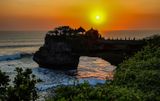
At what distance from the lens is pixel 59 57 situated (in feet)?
259

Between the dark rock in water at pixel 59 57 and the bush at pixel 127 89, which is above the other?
the bush at pixel 127 89

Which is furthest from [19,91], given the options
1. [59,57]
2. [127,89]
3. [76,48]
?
[59,57]

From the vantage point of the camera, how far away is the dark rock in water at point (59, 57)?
7825 centimetres

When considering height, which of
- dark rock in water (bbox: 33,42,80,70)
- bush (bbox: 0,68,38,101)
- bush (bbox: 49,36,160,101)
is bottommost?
dark rock in water (bbox: 33,42,80,70)

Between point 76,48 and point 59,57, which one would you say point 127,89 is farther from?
point 59,57

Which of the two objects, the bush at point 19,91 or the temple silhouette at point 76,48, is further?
the temple silhouette at point 76,48

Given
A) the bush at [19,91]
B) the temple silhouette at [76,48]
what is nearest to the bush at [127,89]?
the bush at [19,91]

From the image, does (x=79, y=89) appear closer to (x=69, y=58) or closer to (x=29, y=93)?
(x=29, y=93)

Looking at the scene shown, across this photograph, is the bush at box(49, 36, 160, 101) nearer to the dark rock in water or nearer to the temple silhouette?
the temple silhouette

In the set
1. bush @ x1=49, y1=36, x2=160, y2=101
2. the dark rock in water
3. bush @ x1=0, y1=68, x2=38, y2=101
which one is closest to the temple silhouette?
the dark rock in water

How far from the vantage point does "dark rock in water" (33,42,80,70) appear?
7825 cm

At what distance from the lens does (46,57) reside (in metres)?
81.0

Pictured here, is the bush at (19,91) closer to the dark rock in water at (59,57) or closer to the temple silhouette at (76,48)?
the temple silhouette at (76,48)

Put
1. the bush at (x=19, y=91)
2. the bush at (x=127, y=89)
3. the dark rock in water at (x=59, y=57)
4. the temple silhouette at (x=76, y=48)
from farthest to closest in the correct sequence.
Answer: the dark rock in water at (x=59, y=57)
the temple silhouette at (x=76, y=48)
the bush at (x=127, y=89)
the bush at (x=19, y=91)
